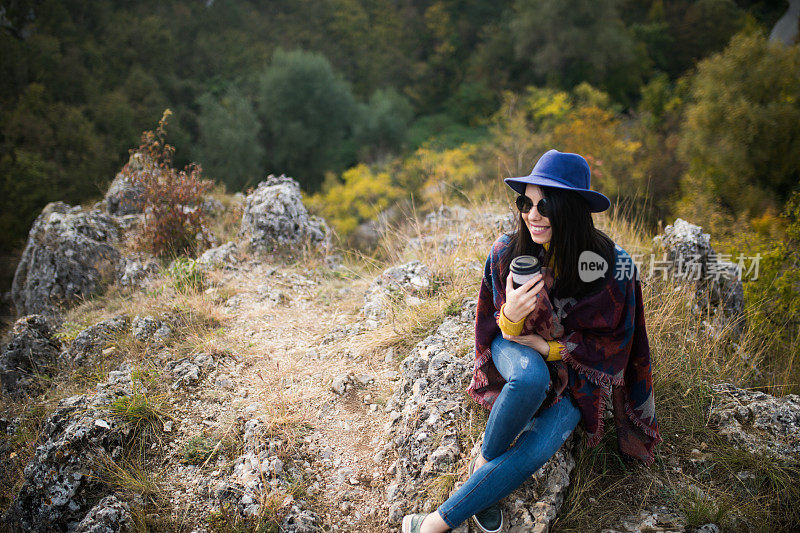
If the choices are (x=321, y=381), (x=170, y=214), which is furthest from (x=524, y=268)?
(x=170, y=214)

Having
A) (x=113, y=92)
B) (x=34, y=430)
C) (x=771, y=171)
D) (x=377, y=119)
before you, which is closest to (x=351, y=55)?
(x=377, y=119)

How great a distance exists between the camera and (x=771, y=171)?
32.7 feet

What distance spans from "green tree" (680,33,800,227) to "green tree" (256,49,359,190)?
16.1 meters

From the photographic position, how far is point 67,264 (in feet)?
17.1

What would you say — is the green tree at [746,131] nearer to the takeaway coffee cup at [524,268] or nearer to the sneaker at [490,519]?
the takeaway coffee cup at [524,268]

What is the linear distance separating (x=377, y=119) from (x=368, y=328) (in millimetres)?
21284

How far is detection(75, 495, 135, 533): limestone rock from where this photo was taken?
83.1 inches

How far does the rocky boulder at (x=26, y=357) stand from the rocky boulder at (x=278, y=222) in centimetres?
218

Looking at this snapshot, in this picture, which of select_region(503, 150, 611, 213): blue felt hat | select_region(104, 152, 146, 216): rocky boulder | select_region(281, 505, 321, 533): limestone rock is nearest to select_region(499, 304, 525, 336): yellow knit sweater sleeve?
select_region(503, 150, 611, 213): blue felt hat

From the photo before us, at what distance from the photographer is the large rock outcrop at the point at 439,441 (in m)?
2.03

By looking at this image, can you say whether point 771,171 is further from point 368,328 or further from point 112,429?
point 112,429

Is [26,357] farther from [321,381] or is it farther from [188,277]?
[321,381]

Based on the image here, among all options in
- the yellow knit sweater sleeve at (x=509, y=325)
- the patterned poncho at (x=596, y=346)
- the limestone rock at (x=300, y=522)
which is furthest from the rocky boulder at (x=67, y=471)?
the yellow knit sweater sleeve at (x=509, y=325)

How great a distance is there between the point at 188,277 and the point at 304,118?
19.7 m
